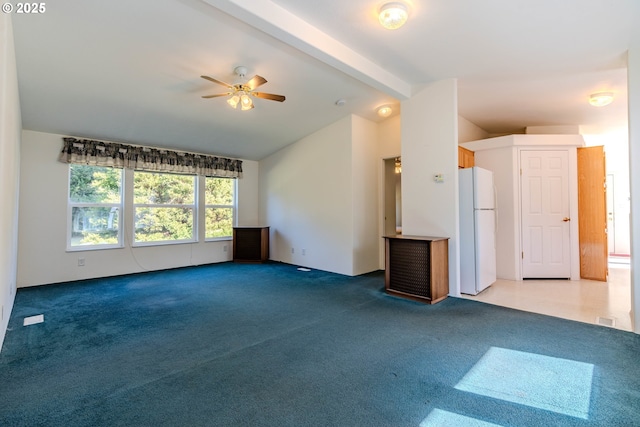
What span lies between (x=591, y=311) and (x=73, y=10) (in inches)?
227

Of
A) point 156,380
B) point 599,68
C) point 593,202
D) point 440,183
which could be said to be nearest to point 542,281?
point 593,202

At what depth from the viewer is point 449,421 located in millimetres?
1555

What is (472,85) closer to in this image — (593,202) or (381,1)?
(381,1)

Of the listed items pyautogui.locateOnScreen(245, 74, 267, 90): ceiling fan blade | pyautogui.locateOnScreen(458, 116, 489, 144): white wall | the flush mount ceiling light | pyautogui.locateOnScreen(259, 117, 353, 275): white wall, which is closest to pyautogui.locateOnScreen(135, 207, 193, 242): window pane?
pyautogui.locateOnScreen(259, 117, 353, 275): white wall

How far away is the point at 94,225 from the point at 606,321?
7.02 metres

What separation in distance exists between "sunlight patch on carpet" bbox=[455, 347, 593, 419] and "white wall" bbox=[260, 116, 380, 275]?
3075mm

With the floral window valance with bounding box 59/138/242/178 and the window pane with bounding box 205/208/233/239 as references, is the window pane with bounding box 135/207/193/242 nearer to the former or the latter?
the window pane with bounding box 205/208/233/239

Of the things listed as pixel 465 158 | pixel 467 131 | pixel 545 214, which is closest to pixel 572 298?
pixel 545 214

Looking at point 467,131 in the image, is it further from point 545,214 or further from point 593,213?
point 593,213

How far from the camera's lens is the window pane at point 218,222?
21.0ft

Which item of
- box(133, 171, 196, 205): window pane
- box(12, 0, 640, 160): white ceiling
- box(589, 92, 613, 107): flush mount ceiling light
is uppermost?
box(12, 0, 640, 160): white ceiling

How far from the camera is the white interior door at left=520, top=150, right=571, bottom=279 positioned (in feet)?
15.5

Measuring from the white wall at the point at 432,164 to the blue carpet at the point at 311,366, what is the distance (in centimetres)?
105

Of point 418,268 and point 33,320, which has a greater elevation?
point 418,268
